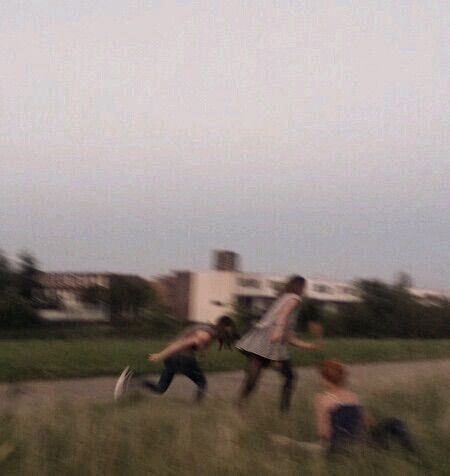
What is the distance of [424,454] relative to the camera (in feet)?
20.7

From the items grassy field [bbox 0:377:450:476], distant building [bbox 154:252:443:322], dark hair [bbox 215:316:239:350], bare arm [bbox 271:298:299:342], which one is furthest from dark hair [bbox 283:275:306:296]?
distant building [bbox 154:252:443:322]

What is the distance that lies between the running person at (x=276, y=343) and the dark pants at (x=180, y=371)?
1.63 ft

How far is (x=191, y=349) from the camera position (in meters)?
8.62

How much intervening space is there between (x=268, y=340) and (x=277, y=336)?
12cm

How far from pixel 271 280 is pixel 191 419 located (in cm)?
3898

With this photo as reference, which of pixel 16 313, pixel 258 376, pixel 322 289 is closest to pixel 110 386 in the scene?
pixel 258 376

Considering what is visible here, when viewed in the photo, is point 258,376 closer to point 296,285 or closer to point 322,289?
point 296,285

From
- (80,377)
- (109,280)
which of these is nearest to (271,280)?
(109,280)

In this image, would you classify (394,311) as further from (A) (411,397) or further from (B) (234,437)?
(B) (234,437)

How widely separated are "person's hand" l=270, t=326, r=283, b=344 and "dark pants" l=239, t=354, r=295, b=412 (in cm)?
21

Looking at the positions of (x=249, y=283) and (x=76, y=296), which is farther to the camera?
(x=249, y=283)

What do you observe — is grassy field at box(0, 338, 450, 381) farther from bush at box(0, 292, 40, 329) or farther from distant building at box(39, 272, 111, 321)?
distant building at box(39, 272, 111, 321)

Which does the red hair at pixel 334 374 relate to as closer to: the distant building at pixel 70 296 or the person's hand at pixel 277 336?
the person's hand at pixel 277 336

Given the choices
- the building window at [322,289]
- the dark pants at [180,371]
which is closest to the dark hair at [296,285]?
the dark pants at [180,371]
